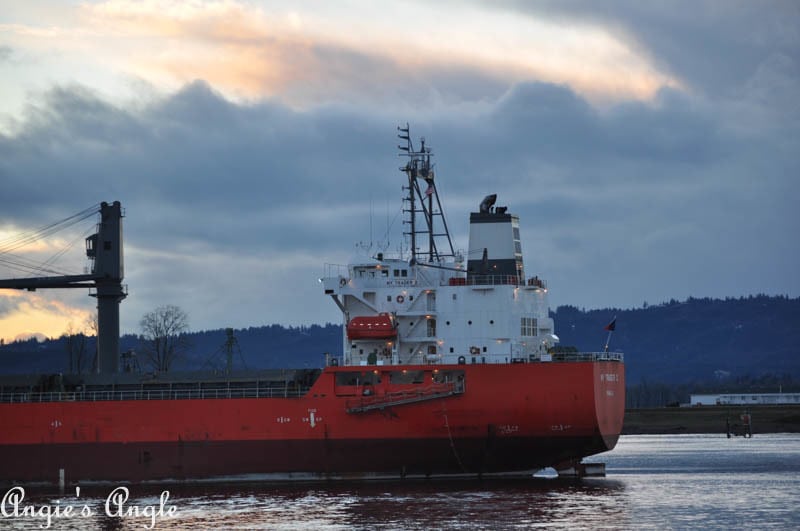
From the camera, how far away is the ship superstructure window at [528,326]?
45172 millimetres

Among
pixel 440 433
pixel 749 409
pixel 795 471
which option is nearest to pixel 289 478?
pixel 440 433

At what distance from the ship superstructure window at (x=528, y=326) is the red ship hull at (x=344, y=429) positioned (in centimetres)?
323

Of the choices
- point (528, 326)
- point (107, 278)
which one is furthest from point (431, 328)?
point (107, 278)

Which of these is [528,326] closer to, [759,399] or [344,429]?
[344,429]

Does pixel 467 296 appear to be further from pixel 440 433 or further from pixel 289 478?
pixel 289 478

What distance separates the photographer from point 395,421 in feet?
141

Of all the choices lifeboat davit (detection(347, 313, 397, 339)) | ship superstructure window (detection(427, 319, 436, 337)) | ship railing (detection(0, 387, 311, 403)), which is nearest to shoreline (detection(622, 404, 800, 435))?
→ ship superstructure window (detection(427, 319, 436, 337))

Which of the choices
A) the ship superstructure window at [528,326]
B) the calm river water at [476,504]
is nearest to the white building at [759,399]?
the calm river water at [476,504]

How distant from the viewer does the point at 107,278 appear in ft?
182

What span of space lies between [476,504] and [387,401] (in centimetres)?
713

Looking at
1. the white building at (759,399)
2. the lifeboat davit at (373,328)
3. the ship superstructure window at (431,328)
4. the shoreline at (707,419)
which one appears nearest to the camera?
the lifeboat davit at (373,328)

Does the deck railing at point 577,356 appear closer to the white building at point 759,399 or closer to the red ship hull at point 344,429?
the red ship hull at point 344,429

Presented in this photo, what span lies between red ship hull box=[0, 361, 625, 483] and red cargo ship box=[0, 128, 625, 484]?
5cm

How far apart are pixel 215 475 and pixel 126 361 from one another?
12.8m
